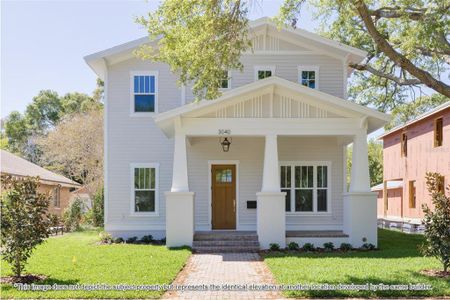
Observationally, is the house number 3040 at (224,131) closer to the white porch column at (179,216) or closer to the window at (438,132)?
the white porch column at (179,216)

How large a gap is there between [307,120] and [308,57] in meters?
4.14

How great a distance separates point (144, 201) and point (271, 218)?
5.46 metres

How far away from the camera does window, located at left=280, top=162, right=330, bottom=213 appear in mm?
18375

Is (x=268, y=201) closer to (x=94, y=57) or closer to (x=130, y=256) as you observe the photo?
(x=130, y=256)

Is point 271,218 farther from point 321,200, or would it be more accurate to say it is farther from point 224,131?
point 321,200

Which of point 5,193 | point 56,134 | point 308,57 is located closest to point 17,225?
point 5,193

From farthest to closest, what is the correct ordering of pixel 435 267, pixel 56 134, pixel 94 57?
1. pixel 56 134
2. pixel 94 57
3. pixel 435 267

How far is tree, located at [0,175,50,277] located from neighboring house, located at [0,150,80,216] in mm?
12918

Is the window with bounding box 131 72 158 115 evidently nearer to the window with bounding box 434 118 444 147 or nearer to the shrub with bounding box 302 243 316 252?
the shrub with bounding box 302 243 316 252

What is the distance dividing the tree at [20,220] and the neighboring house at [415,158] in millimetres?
18941

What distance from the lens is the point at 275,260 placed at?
1262 centimetres

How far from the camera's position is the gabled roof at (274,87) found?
1520cm

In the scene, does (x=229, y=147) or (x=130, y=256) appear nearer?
(x=130, y=256)

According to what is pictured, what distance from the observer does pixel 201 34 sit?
41.3 ft
